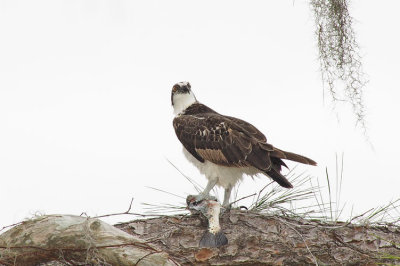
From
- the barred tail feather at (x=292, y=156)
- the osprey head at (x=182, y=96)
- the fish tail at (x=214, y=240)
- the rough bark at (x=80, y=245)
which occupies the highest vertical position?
the osprey head at (x=182, y=96)

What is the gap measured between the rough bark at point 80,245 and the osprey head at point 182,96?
10.6 feet

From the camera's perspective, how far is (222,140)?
6.84 metres

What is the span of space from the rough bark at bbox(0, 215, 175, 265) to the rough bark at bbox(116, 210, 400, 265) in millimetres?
1226

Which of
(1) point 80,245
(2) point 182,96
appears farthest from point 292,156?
(1) point 80,245

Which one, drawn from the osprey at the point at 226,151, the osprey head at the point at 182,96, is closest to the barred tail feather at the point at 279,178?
A: the osprey at the point at 226,151

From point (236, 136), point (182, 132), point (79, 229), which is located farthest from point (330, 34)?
point (79, 229)

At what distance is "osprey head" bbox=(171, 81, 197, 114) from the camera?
299 inches

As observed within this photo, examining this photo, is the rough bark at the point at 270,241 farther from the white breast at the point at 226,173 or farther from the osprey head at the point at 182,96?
the osprey head at the point at 182,96

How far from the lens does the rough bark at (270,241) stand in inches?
226

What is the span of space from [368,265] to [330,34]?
2.18m

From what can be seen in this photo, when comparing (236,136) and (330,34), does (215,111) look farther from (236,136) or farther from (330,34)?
(330,34)

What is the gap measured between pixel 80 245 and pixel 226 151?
2603mm

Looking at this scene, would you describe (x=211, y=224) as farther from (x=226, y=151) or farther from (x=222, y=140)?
(x=222, y=140)

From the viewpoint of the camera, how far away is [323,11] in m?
6.41
